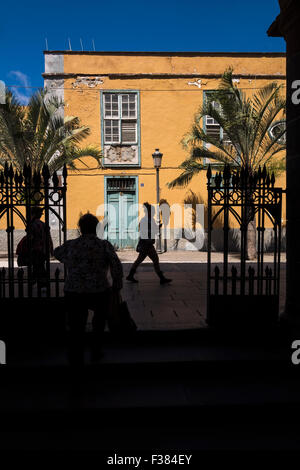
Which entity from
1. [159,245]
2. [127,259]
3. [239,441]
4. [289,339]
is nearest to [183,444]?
[239,441]

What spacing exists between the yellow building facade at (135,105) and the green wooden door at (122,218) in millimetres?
43

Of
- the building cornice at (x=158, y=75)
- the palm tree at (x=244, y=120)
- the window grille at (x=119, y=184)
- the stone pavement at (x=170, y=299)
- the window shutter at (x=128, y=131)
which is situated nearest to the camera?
the stone pavement at (x=170, y=299)

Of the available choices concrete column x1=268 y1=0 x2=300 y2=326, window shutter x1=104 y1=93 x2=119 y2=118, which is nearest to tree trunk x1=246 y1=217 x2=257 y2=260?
window shutter x1=104 y1=93 x2=119 y2=118

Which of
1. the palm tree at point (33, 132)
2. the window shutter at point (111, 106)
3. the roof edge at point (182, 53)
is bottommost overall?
the palm tree at point (33, 132)

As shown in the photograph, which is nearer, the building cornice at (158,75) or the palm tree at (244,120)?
the palm tree at (244,120)

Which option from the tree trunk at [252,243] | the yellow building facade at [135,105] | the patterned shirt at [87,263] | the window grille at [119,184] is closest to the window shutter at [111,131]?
the yellow building facade at [135,105]

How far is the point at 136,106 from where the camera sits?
15898mm

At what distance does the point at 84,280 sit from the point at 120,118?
43.6ft

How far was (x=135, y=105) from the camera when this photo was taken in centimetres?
1592

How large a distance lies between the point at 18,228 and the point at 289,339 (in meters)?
13.2

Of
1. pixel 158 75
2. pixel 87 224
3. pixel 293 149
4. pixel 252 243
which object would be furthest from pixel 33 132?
pixel 293 149

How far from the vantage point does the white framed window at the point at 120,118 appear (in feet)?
52.0

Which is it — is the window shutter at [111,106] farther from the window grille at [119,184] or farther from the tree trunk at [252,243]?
the tree trunk at [252,243]

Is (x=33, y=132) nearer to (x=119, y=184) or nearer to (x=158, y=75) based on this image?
(x=119, y=184)
